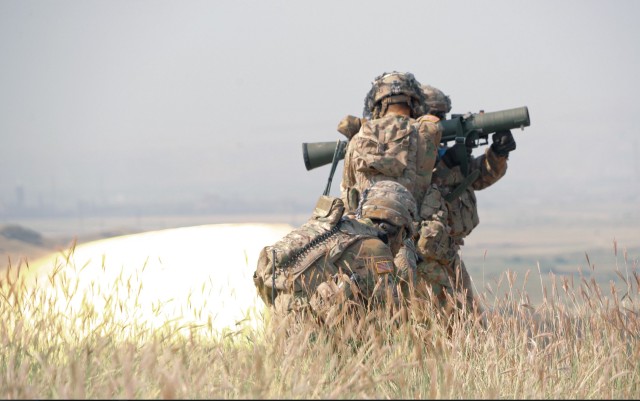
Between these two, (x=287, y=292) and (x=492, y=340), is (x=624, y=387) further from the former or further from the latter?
(x=287, y=292)

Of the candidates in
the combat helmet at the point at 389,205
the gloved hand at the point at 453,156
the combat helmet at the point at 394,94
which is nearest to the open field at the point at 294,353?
the combat helmet at the point at 389,205

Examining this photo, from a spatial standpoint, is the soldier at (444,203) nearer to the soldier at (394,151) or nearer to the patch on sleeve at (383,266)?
the soldier at (394,151)

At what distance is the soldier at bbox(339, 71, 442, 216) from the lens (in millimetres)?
6855

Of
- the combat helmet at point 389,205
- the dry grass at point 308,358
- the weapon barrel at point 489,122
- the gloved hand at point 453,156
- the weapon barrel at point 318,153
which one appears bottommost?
the dry grass at point 308,358

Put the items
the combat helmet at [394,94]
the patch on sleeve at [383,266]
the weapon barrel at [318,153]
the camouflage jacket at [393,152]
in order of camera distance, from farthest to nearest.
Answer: the weapon barrel at [318,153] < the combat helmet at [394,94] < the camouflage jacket at [393,152] < the patch on sleeve at [383,266]

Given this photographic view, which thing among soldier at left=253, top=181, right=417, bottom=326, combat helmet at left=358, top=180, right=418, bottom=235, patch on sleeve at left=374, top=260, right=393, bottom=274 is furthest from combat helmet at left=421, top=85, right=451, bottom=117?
patch on sleeve at left=374, top=260, right=393, bottom=274

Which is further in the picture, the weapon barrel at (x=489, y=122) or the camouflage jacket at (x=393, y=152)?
the weapon barrel at (x=489, y=122)

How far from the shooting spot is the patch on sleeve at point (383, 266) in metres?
5.16

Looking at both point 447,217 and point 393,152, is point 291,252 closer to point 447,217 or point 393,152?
point 393,152

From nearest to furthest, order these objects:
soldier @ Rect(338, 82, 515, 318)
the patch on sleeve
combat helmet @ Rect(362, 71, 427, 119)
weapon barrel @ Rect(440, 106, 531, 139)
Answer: the patch on sleeve → combat helmet @ Rect(362, 71, 427, 119) → soldier @ Rect(338, 82, 515, 318) → weapon barrel @ Rect(440, 106, 531, 139)

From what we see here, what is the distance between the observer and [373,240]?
17.5 feet

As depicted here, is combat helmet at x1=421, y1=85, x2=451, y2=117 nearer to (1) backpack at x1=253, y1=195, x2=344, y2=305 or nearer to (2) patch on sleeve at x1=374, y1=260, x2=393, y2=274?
(1) backpack at x1=253, y1=195, x2=344, y2=305

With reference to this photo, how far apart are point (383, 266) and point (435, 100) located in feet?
12.4

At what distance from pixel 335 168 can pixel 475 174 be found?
1326 mm
